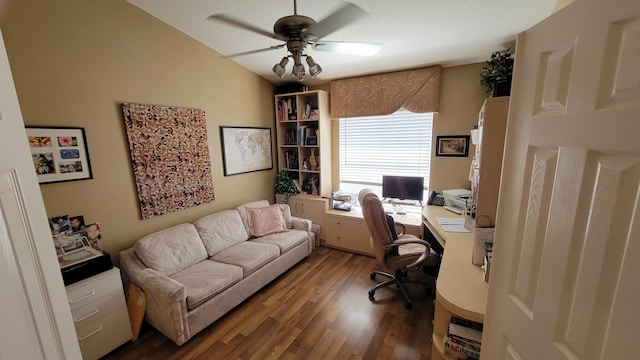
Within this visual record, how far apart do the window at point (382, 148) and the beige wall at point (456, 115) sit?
5.5 inches

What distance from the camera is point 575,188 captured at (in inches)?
23.9

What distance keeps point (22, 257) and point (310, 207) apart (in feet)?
9.98

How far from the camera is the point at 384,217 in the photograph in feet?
7.06

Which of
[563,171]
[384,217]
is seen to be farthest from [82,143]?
[563,171]

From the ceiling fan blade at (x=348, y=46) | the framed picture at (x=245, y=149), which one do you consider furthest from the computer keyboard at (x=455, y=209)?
the framed picture at (x=245, y=149)

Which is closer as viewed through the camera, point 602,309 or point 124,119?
Answer: point 602,309

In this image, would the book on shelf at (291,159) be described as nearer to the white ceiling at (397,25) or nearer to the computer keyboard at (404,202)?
the white ceiling at (397,25)

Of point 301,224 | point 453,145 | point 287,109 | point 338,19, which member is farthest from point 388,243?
point 287,109

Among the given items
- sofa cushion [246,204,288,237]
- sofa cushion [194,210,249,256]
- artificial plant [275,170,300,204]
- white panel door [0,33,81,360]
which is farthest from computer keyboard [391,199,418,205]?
white panel door [0,33,81,360]

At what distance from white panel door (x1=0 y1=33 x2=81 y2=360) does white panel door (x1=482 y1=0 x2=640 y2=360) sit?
151 centimetres

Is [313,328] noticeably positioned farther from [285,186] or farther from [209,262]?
[285,186]

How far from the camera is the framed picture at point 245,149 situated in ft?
10.2

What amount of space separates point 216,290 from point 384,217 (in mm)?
1593

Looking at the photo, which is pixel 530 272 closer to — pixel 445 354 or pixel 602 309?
pixel 602 309
